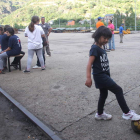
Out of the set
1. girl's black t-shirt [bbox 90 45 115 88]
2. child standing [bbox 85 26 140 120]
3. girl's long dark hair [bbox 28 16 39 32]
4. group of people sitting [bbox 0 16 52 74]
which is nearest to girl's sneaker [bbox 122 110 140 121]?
child standing [bbox 85 26 140 120]

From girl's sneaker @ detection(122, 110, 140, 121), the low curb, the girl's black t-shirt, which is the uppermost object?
the girl's black t-shirt

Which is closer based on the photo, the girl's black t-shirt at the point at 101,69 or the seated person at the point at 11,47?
the girl's black t-shirt at the point at 101,69

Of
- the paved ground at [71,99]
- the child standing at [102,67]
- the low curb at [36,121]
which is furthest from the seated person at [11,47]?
the child standing at [102,67]

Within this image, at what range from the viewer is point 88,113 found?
3.80m

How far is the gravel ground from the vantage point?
3.31m

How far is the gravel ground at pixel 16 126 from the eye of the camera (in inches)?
130

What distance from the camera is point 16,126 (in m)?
3.67

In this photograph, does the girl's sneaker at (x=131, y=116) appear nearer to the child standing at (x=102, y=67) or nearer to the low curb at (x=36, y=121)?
the child standing at (x=102, y=67)

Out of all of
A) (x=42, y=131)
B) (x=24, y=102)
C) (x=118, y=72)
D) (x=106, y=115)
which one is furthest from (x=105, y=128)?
(x=118, y=72)

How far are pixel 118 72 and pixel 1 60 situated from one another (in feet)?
13.3

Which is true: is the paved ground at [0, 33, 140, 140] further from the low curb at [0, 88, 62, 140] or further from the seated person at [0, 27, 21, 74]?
the seated person at [0, 27, 21, 74]

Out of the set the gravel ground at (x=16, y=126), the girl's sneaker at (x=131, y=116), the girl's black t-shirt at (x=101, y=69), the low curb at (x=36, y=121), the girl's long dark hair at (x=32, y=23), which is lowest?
the gravel ground at (x=16, y=126)

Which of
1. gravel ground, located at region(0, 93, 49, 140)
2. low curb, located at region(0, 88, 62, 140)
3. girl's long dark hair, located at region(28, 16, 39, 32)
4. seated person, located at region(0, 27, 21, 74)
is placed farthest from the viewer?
seated person, located at region(0, 27, 21, 74)

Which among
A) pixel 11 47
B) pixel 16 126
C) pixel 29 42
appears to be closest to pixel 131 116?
pixel 16 126
